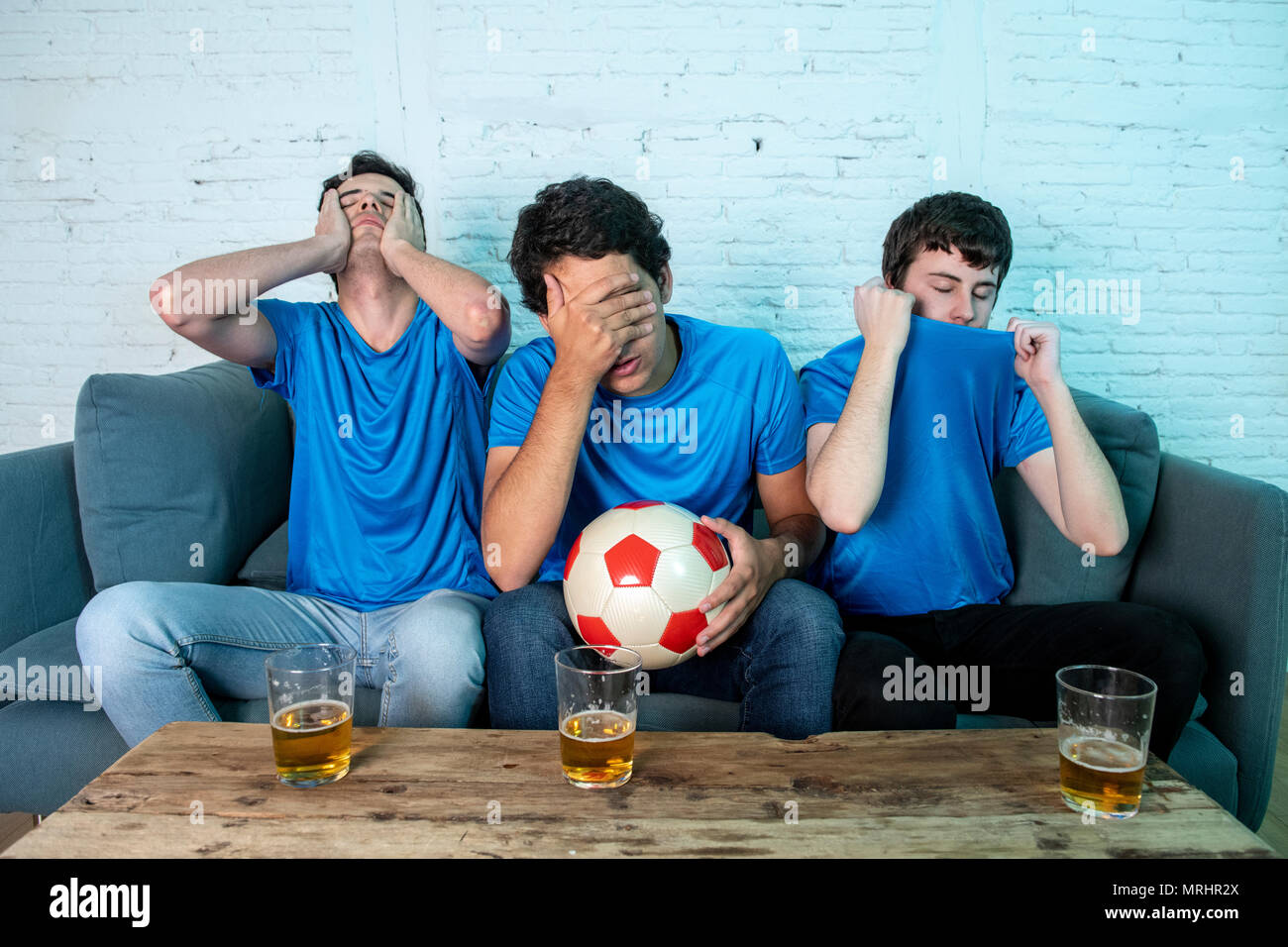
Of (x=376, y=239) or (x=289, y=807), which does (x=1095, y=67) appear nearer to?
(x=376, y=239)

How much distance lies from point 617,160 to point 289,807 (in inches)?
81.9

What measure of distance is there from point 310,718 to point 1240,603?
165 cm

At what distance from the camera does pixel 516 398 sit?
1818 mm

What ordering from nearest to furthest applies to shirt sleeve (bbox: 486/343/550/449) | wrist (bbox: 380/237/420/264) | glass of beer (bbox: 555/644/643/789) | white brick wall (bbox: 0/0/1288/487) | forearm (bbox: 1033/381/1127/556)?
glass of beer (bbox: 555/644/643/789)
forearm (bbox: 1033/381/1127/556)
shirt sleeve (bbox: 486/343/550/449)
wrist (bbox: 380/237/420/264)
white brick wall (bbox: 0/0/1288/487)

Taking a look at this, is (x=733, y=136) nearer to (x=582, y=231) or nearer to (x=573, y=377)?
(x=582, y=231)

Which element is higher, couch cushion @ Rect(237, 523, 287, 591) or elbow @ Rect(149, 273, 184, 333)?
elbow @ Rect(149, 273, 184, 333)

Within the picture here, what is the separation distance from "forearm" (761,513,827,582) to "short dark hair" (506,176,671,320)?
572mm

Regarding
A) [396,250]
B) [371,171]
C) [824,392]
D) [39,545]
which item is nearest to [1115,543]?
[824,392]

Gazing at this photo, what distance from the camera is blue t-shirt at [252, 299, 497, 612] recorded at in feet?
6.20

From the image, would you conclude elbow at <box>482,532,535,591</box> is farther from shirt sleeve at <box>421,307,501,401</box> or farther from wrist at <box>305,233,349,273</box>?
wrist at <box>305,233,349,273</box>

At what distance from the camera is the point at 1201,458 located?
277 centimetres

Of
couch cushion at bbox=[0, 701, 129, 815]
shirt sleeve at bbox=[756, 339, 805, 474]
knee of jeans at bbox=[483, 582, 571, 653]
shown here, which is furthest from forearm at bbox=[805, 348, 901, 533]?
couch cushion at bbox=[0, 701, 129, 815]
